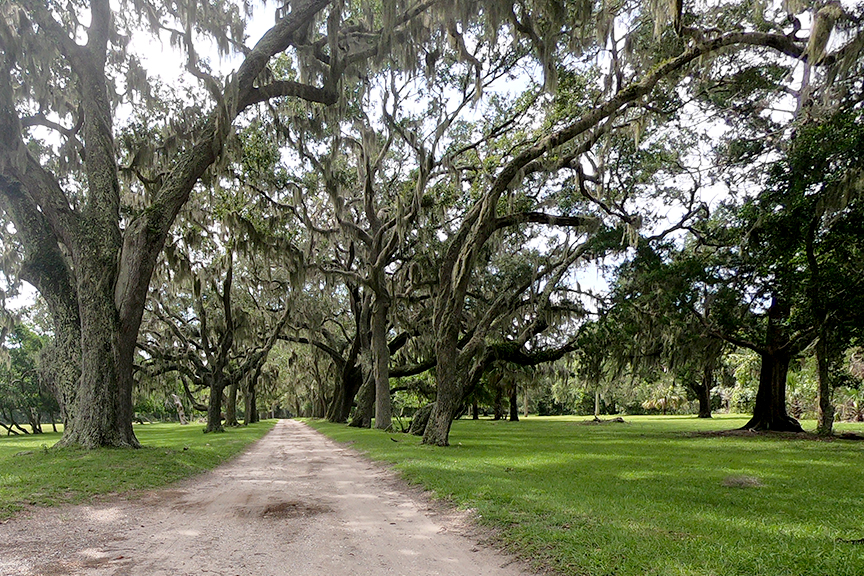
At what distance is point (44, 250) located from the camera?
1109 centimetres

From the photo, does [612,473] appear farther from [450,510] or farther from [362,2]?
[362,2]

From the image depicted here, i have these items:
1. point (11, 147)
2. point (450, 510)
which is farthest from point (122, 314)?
point (450, 510)

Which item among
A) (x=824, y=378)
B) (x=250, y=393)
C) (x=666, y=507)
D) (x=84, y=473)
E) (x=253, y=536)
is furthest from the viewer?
(x=250, y=393)

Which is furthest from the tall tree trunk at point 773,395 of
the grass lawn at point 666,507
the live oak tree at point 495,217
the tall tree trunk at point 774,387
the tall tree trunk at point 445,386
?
the tall tree trunk at point 445,386

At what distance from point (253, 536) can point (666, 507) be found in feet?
13.4

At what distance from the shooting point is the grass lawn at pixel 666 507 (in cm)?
371

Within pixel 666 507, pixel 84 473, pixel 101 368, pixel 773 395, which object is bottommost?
pixel 84 473

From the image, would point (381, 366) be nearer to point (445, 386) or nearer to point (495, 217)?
point (445, 386)

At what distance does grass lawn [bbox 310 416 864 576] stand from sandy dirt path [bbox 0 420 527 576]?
558 millimetres

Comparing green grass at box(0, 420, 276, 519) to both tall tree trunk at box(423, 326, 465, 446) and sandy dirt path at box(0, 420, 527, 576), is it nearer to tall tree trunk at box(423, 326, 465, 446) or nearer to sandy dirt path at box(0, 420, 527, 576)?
sandy dirt path at box(0, 420, 527, 576)

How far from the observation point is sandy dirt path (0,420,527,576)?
3.85 meters

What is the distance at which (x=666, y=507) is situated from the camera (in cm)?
548

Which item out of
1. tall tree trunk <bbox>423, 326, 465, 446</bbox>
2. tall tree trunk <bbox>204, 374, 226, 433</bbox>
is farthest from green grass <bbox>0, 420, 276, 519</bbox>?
tall tree trunk <bbox>204, 374, 226, 433</bbox>

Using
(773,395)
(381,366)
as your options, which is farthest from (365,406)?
(773,395)
